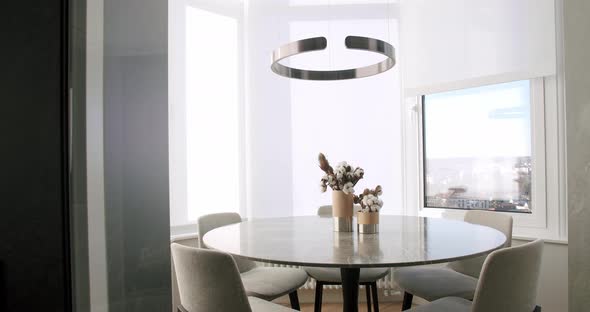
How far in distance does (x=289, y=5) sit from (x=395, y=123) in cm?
142

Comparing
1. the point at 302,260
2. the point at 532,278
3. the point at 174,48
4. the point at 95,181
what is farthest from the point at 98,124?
the point at 174,48

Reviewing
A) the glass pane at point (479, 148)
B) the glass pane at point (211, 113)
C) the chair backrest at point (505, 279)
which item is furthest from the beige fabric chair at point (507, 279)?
the glass pane at point (211, 113)

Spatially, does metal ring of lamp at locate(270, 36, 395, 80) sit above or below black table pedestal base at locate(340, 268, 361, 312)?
above

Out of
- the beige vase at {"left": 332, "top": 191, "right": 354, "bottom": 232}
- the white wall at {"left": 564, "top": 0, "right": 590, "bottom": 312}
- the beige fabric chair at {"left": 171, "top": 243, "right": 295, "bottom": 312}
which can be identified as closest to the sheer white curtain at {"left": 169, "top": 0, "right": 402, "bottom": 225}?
the beige vase at {"left": 332, "top": 191, "right": 354, "bottom": 232}

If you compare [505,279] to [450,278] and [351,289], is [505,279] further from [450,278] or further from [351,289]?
[450,278]

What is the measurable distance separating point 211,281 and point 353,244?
0.63 metres

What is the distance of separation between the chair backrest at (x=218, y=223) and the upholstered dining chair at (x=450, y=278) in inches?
37.8

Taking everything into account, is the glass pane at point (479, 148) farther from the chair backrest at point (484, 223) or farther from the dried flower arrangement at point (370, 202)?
the dried flower arrangement at point (370, 202)

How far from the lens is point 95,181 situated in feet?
0.92

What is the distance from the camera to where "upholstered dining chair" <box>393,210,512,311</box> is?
1.94 metres

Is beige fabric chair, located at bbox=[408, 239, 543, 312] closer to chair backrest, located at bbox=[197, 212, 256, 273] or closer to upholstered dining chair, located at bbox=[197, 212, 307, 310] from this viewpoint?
upholstered dining chair, located at bbox=[197, 212, 307, 310]

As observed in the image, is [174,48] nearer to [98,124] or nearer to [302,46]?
[302,46]

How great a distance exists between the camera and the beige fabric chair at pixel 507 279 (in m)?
1.27

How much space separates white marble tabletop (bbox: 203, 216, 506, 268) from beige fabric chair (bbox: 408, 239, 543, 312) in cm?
11
